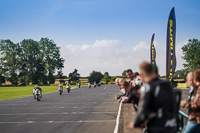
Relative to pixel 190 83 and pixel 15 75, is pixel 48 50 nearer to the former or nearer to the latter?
pixel 15 75

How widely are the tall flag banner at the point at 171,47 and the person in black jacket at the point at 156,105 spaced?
41.9 ft

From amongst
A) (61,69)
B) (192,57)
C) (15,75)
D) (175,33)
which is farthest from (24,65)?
(175,33)

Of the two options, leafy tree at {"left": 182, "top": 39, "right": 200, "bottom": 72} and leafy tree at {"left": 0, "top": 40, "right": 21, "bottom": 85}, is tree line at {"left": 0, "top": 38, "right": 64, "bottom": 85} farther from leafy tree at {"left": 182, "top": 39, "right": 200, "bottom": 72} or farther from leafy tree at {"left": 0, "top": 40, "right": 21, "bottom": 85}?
leafy tree at {"left": 182, "top": 39, "right": 200, "bottom": 72}

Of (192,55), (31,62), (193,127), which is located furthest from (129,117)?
(31,62)

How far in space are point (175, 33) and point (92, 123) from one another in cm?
851

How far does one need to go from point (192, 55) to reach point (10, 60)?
2730 inches

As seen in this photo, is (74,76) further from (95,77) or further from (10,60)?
(10,60)

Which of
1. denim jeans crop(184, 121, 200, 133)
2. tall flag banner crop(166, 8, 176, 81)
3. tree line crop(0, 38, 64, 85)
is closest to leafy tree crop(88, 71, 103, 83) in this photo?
tree line crop(0, 38, 64, 85)

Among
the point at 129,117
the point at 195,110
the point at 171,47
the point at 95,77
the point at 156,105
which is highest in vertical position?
the point at 171,47

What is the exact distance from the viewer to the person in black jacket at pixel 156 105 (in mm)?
2789

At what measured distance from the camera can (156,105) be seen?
284cm

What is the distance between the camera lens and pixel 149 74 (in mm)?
2914

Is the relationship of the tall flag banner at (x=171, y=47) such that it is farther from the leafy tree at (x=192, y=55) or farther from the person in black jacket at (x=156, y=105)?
the leafy tree at (x=192, y=55)

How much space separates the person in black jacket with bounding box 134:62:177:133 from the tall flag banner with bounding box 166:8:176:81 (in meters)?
12.8
